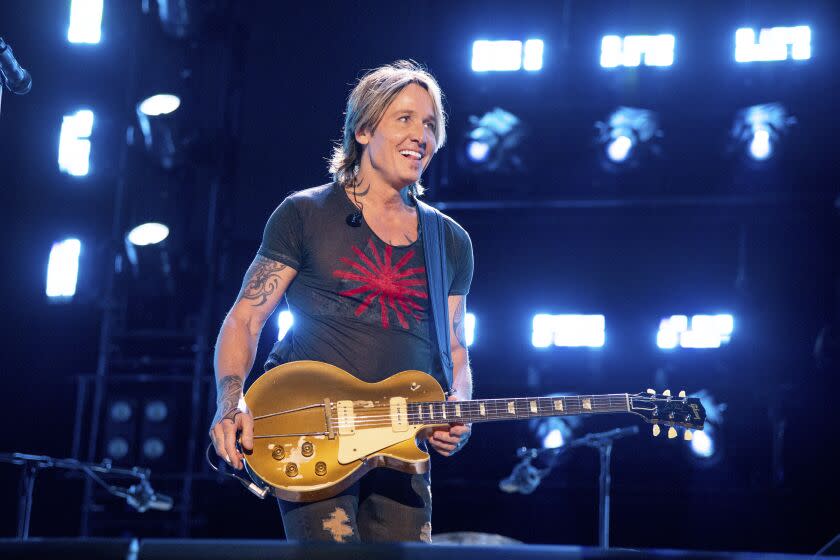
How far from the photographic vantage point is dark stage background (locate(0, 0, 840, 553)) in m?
9.07

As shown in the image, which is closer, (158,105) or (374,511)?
(374,511)

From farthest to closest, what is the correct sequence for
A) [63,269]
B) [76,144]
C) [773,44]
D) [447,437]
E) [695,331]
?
[76,144] < [63,269] < [773,44] < [695,331] < [447,437]

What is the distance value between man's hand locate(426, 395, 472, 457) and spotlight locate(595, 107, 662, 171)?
7232mm

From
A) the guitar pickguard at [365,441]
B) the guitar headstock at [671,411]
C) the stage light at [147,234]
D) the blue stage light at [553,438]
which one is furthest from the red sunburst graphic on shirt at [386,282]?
the blue stage light at [553,438]

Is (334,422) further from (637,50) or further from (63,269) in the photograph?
(63,269)

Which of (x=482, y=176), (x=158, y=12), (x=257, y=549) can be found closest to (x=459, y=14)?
(x=482, y=176)

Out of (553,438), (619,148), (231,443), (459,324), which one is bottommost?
(231,443)

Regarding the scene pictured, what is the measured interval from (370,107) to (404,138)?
0.15 metres

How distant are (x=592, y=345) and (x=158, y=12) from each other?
5.24m

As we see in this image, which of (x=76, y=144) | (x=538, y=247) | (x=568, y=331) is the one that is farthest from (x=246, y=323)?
(x=76, y=144)

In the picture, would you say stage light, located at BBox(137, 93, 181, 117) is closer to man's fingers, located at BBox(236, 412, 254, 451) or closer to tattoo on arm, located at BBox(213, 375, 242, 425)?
tattoo on arm, located at BBox(213, 375, 242, 425)

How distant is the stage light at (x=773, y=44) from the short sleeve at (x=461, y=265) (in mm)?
7232

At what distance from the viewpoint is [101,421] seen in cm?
1027

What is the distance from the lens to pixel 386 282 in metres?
3.04
